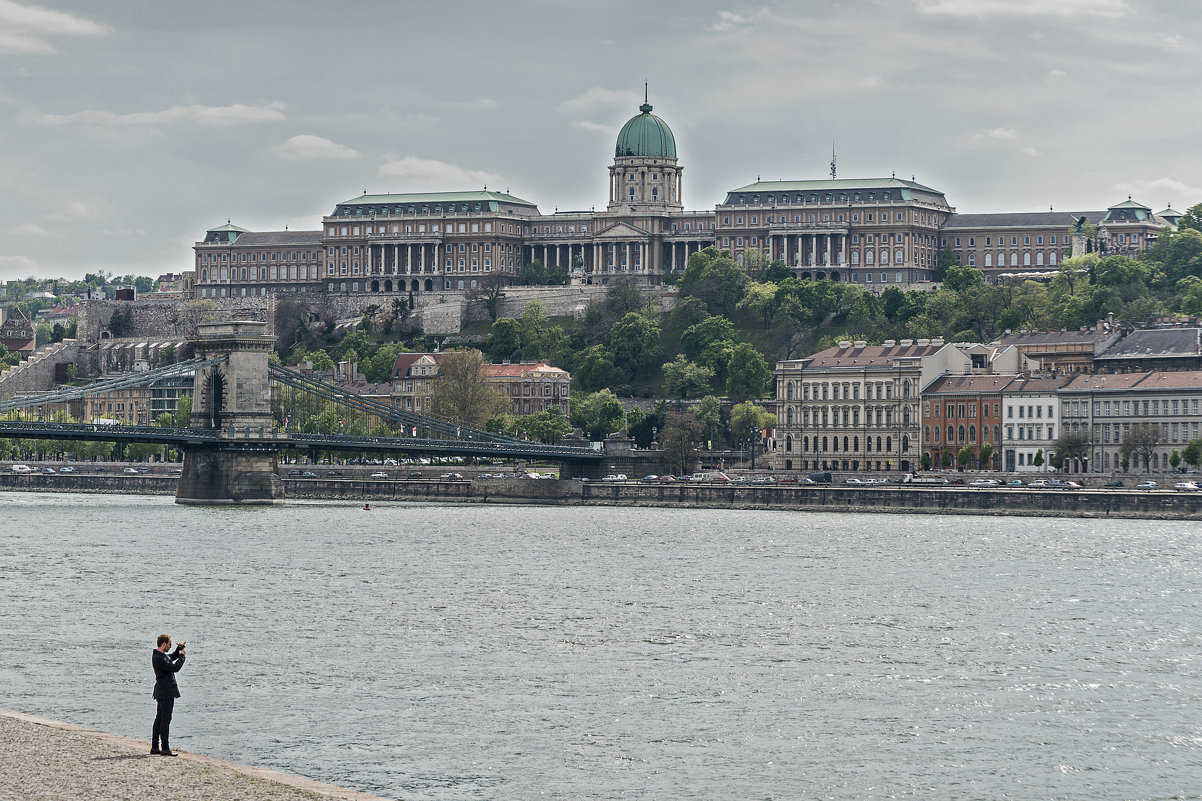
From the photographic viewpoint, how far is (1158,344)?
104 m

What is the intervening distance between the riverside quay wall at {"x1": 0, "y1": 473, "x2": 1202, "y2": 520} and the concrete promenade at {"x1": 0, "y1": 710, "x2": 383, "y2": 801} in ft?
173

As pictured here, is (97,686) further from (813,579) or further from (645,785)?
(813,579)

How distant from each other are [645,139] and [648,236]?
29.3 feet

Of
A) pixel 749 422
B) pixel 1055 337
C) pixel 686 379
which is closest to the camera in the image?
pixel 1055 337

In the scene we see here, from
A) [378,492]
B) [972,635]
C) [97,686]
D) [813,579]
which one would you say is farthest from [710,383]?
[97,686]

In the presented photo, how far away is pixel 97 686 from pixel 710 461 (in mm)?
73565

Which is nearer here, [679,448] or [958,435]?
[958,435]

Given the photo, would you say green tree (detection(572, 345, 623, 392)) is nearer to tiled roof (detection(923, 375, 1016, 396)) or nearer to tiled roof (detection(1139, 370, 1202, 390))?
tiled roof (detection(923, 375, 1016, 396))

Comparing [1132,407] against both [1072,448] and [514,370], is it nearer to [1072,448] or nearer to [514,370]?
[1072,448]

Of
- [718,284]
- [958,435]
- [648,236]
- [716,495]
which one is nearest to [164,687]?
[716,495]

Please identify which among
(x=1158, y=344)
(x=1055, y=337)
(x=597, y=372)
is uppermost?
(x=1055, y=337)

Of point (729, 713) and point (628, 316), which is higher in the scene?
point (628, 316)

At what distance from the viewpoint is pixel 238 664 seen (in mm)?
37469

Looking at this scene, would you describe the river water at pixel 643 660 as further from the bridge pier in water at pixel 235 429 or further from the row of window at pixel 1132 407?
the row of window at pixel 1132 407
